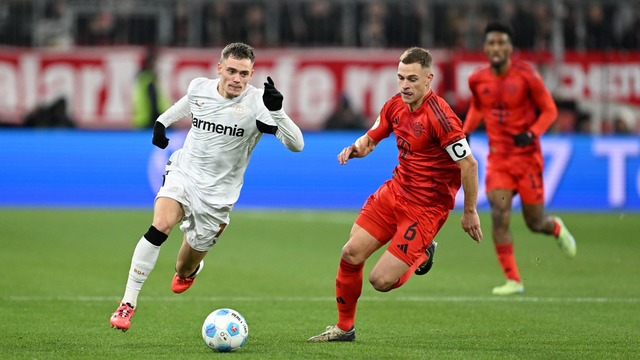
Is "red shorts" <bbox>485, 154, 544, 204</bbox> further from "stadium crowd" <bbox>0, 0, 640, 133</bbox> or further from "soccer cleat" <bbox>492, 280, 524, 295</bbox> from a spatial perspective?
"stadium crowd" <bbox>0, 0, 640, 133</bbox>

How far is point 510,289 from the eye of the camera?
12000 mm

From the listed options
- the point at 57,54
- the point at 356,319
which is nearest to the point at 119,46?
the point at 57,54

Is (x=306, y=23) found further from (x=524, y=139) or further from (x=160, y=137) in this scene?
(x=160, y=137)

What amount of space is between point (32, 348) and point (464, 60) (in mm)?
15595

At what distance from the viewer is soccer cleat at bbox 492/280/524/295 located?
11961 mm

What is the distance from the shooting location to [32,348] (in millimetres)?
8195

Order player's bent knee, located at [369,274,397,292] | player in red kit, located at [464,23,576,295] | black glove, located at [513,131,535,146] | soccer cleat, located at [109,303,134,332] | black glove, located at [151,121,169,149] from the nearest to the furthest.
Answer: soccer cleat, located at [109,303,134,332], player's bent knee, located at [369,274,397,292], black glove, located at [151,121,169,149], black glove, located at [513,131,535,146], player in red kit, located at [464,23,576,295]

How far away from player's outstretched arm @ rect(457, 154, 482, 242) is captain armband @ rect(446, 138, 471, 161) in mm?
25

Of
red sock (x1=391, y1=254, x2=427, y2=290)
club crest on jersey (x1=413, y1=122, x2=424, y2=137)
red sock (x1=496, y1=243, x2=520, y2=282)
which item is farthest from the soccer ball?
red sock (x1=496, y1=243, x2=520, y2=282)

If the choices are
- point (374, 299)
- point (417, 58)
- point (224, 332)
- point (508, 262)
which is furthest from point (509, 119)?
point (224, 332)

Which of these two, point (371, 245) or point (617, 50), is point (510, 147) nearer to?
point (371, 245)

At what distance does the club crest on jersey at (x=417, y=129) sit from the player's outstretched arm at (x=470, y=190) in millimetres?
398

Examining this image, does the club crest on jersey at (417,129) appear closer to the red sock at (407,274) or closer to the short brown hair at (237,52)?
the red sock at (407,274)

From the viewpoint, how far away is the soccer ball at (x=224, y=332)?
8.09 m
